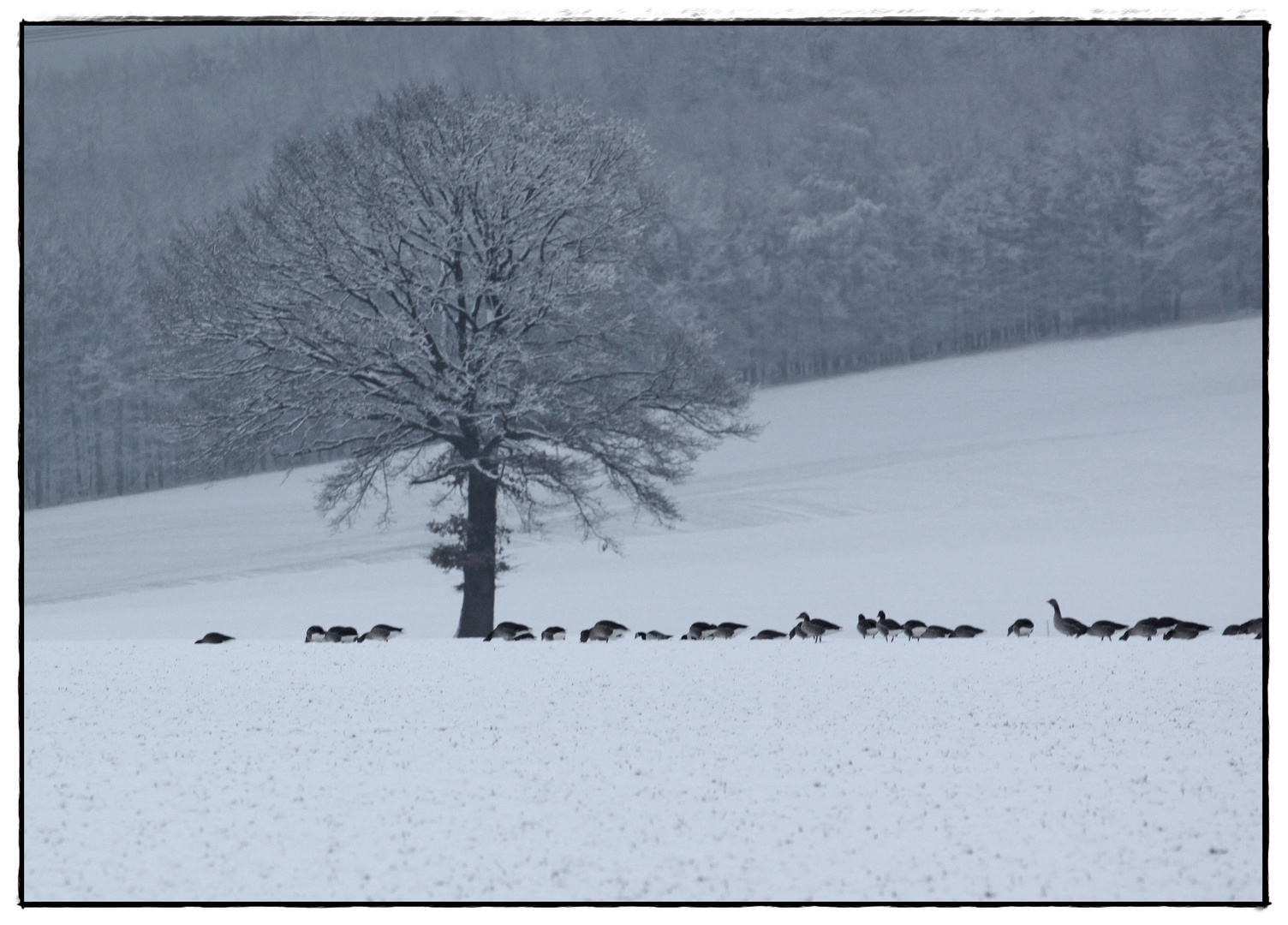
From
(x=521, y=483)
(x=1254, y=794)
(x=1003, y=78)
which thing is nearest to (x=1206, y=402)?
(x=1003, y=78)

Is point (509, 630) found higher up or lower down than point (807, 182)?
lower down

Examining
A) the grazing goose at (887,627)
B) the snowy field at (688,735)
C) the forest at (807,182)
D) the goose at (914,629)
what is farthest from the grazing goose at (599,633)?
the forest at (807,182)

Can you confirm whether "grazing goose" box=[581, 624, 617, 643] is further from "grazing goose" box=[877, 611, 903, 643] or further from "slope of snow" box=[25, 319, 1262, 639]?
"slope of snow" box=[25, 319, 1262, 639]

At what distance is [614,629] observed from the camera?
75.3 feet

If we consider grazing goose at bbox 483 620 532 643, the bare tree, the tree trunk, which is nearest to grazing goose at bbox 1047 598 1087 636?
the bare tree

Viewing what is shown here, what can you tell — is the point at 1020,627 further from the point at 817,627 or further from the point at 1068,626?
the point at 817,627

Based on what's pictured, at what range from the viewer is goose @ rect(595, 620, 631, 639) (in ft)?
72.0

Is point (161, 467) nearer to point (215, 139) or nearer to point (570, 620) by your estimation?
point (215, 139)

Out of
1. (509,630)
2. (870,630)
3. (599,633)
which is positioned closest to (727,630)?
(599,633)

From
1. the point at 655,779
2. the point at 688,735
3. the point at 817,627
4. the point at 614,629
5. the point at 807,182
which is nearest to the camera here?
the point at 655,779

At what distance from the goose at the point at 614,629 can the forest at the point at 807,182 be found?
Result: 67.6ft

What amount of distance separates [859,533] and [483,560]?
15.8m

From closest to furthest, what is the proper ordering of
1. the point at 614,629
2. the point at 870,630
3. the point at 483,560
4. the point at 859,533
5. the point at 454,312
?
the point at 870,630
the point at 614,629
the point at 483,560
the point at 454,312
the point at 859,533

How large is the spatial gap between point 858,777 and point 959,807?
3.90ft
